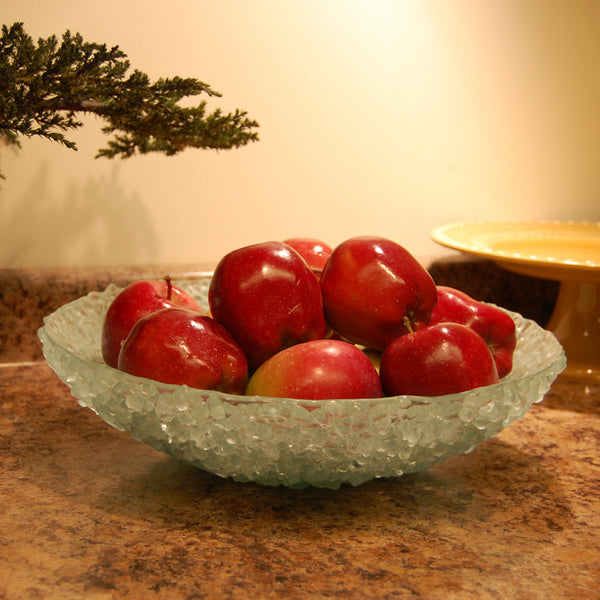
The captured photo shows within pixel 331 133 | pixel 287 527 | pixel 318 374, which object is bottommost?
pixel 287 527

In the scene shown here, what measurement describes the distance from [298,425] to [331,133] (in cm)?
71

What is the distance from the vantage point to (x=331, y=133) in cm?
110

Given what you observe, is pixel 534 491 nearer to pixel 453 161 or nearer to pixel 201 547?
pixel 201 547

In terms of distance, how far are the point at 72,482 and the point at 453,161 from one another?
81cm

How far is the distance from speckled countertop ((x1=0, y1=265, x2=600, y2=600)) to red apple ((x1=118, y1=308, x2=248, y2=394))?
0.31 feet

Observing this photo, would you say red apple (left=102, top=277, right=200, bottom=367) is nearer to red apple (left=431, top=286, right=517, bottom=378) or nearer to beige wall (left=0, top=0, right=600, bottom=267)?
red apple (left=431, top=286, right=517, bottom=378)

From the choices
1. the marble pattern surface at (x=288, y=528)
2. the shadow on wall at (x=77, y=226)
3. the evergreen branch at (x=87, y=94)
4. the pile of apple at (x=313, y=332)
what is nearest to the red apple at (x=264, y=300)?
the pile of apple at (x=313, y=332)

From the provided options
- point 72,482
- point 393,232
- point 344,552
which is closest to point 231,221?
point 393,232

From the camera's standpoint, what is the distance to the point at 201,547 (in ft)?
1.59

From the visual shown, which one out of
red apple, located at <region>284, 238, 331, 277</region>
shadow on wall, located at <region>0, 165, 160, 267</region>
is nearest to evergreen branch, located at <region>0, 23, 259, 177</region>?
red apple, located at <region>284, 238, 331, 277</region>

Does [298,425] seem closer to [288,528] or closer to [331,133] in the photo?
[288,528]

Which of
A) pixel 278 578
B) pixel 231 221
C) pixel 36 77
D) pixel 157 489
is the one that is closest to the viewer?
pixel 278 578

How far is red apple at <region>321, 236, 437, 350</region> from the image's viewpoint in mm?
588

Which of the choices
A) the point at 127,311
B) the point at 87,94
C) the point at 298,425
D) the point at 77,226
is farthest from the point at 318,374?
the point at 77,226
